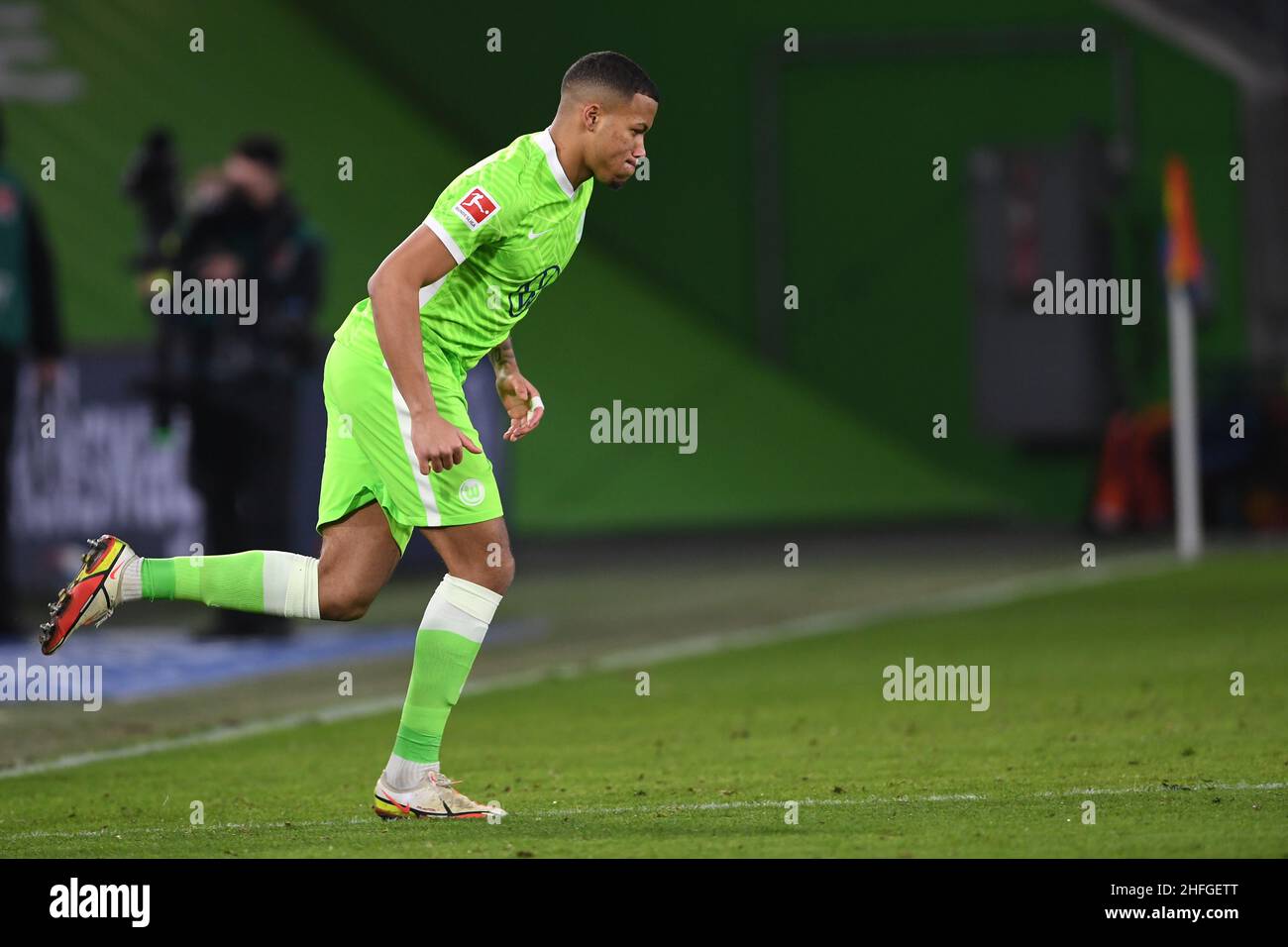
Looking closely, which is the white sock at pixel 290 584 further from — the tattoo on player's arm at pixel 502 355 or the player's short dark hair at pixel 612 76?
the player's short dark hair at pixel 612 76

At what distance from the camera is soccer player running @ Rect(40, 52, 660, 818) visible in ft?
20.2

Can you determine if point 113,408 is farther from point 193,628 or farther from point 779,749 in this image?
point 779,749

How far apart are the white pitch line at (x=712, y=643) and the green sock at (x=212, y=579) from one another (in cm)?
161

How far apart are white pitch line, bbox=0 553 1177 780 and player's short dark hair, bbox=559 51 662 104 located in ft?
11.0

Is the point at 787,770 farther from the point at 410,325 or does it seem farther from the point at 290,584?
the point at 410,325

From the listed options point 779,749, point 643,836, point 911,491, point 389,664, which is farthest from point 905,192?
point 643,836

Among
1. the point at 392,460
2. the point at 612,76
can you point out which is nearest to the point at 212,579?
the point at 392,460

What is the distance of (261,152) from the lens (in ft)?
41.7
